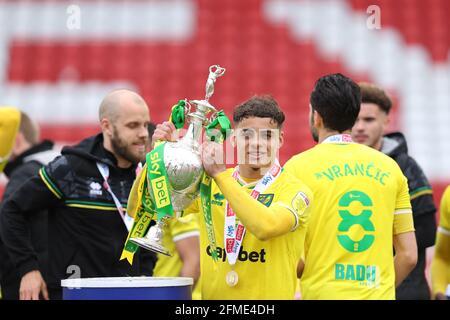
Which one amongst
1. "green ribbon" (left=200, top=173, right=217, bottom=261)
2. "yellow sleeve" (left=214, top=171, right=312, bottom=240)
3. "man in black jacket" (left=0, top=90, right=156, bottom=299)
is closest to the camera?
"yellow sleeve" (left=214, top=171, right=312, bottom=240)

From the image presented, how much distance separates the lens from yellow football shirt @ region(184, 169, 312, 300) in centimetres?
325

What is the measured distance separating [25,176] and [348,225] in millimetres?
2371

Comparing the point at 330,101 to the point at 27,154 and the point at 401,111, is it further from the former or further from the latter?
the point at 401,111

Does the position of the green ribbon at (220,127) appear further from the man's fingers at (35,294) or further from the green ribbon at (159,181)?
the man's fingers at (35,294)

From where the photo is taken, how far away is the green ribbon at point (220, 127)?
3.08 m

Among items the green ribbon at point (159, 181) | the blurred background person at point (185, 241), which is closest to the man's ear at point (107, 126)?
the blurred background person at point (185, 241)

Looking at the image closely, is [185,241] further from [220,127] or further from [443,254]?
[220,127]

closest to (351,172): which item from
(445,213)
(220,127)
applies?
(220,127)

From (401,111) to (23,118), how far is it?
22.4ft

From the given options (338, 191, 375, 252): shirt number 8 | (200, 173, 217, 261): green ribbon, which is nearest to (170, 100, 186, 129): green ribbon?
(200, 173, 217, 261): green ribbon

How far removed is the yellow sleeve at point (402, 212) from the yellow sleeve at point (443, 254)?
1219 millimetres

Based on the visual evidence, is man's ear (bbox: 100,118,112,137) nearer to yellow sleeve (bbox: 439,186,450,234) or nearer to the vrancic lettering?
the vrancic lettering

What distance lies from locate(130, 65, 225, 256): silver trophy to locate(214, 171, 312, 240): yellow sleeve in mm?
103
